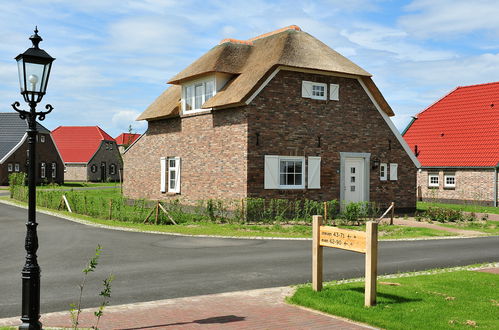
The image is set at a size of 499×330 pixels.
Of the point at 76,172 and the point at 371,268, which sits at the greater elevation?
the point at 76,172

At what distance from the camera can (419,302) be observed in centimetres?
842

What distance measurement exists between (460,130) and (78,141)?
163 feet

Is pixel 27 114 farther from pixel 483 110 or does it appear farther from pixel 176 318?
pixel 483 110

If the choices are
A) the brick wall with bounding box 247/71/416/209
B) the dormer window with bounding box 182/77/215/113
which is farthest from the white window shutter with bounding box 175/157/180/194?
the brick wall with bounding box 247/71/416/209

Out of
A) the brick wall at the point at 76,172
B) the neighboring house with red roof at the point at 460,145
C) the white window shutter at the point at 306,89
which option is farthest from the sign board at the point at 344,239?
the brick wall at the point at 76,172

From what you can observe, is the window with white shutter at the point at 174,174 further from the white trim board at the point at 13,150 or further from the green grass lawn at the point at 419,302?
the white trim board at the point at 13,150

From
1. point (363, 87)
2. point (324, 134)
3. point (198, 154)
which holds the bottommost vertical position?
point (198, 154)

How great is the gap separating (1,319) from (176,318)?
7.60 feet

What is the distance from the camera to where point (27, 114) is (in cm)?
737

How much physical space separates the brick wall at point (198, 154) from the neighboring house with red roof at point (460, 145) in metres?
17.3

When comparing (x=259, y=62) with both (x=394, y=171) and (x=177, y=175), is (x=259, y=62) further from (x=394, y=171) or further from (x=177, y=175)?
(x=394, y=171)

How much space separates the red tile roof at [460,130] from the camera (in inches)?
1364

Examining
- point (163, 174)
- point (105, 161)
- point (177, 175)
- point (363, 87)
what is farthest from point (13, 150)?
point (363, 87)

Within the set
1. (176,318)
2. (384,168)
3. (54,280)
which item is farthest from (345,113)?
(176,318)
